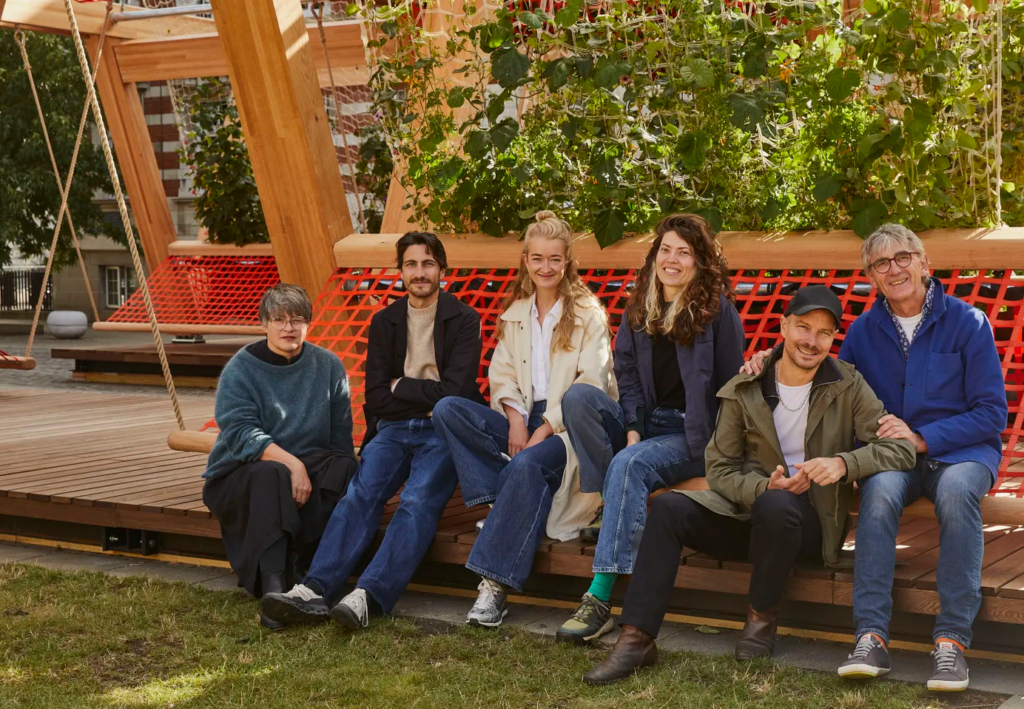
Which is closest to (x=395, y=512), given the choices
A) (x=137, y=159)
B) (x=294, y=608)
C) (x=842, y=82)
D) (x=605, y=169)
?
(x=294, y=608)

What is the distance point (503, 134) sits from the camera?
534 centimetres

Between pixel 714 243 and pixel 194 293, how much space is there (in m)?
8.25

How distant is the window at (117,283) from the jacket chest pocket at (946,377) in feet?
94.3

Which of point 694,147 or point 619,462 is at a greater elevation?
point 694,147

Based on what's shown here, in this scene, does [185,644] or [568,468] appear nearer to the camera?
[185,644]

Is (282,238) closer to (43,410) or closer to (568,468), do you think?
(568,468)

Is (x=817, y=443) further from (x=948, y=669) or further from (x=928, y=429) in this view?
(x=948, y=669)

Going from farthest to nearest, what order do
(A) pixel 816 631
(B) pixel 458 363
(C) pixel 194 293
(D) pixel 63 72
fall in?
(D) pixel 63 72
(C) pixel 194 293
(B) pixel 458 363
(A) pixel 816 631

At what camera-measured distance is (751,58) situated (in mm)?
4945

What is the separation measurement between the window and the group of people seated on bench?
2745 centimetres

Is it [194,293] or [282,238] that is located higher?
[282,238]

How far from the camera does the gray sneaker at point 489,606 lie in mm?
3996

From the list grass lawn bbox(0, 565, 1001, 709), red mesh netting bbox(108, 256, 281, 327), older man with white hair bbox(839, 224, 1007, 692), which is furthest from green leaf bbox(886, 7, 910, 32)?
red mesh netting bbox(108, 256, 281, 327)

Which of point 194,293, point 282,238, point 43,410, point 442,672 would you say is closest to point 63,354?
point 194,293
